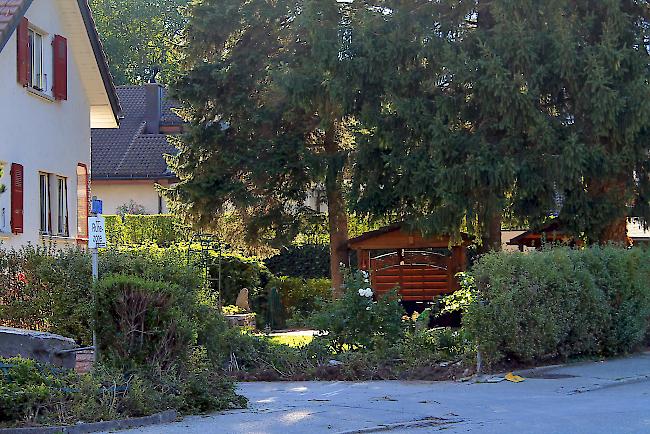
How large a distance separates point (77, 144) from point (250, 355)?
32.7 feet

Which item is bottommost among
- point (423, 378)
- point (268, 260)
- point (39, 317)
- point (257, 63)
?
point (423, 378)

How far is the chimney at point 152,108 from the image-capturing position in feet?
170

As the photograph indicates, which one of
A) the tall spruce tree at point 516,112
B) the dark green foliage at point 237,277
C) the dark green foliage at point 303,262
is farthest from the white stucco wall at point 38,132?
the dark green foliage at point 303,262

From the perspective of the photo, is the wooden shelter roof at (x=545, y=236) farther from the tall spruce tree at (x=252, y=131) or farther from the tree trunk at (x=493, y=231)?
the tall spruce tree at (x=252, y=131)

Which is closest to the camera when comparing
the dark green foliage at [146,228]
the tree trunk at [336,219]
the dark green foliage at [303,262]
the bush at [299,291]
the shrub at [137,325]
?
the shrub at [137,325]

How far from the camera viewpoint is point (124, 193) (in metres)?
46.8

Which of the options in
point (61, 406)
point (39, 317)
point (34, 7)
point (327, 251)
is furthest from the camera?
point (327, 251)

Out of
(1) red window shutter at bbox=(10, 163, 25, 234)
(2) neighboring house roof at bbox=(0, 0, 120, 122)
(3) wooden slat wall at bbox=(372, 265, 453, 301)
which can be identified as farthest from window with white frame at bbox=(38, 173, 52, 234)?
(3) wooden slat wall at bbox=(372, 265, 453, 301)

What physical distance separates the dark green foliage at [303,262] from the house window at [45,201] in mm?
14420

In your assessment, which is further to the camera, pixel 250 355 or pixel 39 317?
pixel 250 355

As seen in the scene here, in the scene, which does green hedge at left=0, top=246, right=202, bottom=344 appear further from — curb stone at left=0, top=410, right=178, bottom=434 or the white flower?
curb stone at left=0, top=410, right=178, bottom=434

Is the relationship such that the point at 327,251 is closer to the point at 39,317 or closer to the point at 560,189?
the point at 560,189

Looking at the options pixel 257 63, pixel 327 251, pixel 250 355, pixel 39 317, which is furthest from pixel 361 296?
pixel 327 251

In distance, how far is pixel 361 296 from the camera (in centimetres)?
1856
